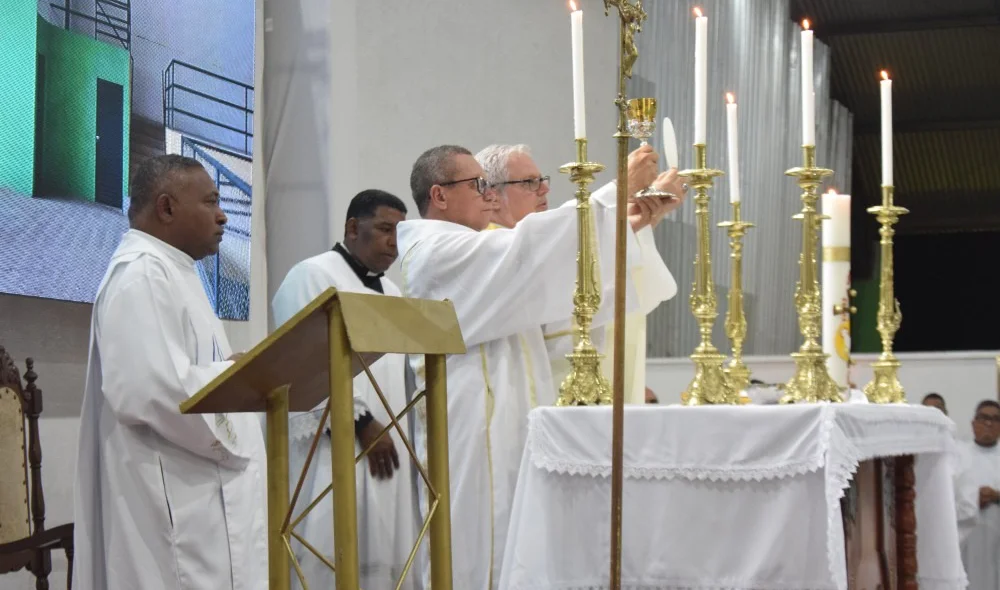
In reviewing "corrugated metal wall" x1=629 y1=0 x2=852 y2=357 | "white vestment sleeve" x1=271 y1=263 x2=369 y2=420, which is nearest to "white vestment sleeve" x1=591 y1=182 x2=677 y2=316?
"white vestment sleeve" x1=271 y1=263 x2=369 y2=420

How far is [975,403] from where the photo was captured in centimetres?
799

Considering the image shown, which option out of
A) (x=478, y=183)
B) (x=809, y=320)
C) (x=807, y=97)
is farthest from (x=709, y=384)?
(x=478, y=183)

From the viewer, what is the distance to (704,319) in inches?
154

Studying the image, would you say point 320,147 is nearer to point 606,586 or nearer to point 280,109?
point 280,109

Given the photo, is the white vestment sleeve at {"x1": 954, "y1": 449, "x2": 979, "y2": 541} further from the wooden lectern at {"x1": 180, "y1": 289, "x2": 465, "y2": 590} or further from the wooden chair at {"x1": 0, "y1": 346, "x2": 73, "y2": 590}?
the wooden lectern at {"x1": 180, "y1": 289, "x2": 465, "y2": 590}

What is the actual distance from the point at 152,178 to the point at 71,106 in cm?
154

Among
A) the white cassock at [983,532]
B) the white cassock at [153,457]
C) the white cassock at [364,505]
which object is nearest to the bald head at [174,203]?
the white cassock at [153,457]

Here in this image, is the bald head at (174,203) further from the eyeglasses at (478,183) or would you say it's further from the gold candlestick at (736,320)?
the gold candlestick at (736,320)

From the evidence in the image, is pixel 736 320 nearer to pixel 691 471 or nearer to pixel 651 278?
pixel 651 278

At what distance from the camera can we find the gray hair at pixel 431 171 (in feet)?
15.2

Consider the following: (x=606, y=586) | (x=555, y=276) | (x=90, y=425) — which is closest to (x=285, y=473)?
(x=606, y=586)

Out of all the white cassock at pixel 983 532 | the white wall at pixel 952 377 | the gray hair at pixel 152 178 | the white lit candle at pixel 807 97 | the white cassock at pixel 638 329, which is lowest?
the white cassock at pixel 983 532

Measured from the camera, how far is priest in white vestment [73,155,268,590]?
352 centimetres

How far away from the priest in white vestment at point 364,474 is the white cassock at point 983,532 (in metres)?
3.28
